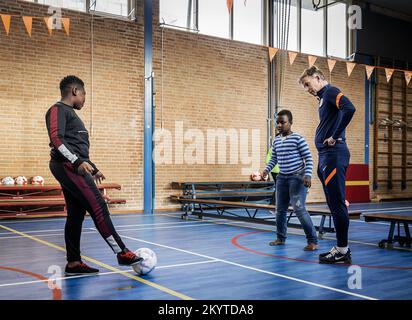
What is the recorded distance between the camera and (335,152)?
3.90 m

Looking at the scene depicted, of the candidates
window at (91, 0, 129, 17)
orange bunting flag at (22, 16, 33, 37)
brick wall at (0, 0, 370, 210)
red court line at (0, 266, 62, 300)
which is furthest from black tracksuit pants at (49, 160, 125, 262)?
window at (91, 0, 129, 17)

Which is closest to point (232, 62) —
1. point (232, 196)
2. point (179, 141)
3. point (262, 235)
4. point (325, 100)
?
point (179, 141)

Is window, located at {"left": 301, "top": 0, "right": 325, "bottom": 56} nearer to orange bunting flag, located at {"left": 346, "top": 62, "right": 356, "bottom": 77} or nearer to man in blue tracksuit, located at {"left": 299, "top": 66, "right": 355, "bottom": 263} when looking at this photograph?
orange bunting flag, located at {"left": 346, "top": 62, "right": 356, "bottom": 77}

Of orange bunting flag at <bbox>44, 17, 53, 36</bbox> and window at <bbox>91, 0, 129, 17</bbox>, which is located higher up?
window at <bbox>91, 0, 129, 17</bbox>

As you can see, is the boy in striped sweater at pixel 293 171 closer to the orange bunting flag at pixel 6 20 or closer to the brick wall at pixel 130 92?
the brick wall at pixel 130 92

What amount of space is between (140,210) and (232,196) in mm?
2051

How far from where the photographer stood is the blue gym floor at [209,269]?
3.18 m

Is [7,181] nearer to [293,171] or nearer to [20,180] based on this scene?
[20,180]

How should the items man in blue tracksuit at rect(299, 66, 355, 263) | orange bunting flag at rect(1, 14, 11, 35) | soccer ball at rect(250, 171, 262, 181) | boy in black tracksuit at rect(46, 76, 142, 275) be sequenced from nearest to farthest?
1. boy in black tracksuit at rect(46, 76, 142, 275)
2. man in blue tracksuit at rect(299, 66, 355, 263)
3. orange bunting flag at rect(1, 14, 11, 35)
4. soccer ball at rect(250, 171, 262, 181)

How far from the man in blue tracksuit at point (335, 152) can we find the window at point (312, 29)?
29.6 feet

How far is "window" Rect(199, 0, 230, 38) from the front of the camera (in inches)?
420

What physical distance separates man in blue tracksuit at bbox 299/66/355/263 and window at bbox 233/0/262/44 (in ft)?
25.0

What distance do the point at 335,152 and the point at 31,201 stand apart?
6056 millimetres
